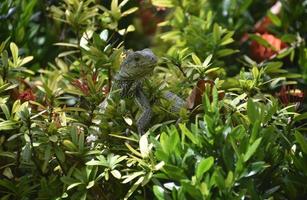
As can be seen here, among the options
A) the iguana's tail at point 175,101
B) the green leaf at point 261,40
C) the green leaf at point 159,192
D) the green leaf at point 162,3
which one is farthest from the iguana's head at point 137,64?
the green leaf at point 261,40

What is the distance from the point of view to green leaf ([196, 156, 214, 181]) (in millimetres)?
1463

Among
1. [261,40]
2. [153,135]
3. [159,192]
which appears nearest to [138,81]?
[153,135]

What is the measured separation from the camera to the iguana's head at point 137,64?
1827mm

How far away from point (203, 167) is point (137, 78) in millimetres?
500

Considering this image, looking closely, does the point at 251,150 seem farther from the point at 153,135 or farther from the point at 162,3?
the point at 162,3

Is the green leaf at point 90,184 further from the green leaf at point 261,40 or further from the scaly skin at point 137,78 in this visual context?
the green leaf at point 261,40

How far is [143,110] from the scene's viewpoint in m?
1.85

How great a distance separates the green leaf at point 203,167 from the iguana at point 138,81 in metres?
0.36

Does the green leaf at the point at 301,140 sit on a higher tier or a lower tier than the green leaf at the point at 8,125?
lower

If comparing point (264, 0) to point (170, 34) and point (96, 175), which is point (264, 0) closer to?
point (170, 34)

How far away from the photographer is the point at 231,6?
9.93 ft

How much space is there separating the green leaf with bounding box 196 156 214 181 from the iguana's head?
458 millimetres

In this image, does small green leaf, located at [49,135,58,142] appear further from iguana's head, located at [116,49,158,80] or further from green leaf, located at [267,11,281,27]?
green leaf, located at [267,11,281,27]

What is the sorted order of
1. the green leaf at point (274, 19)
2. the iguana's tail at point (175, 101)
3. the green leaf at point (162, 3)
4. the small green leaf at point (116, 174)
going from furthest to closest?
the green leaf at point (274, 19), the green leaf at point (162, 3), the iguana's tail at point (175, 101), the small green leaf at point (116, 174)
